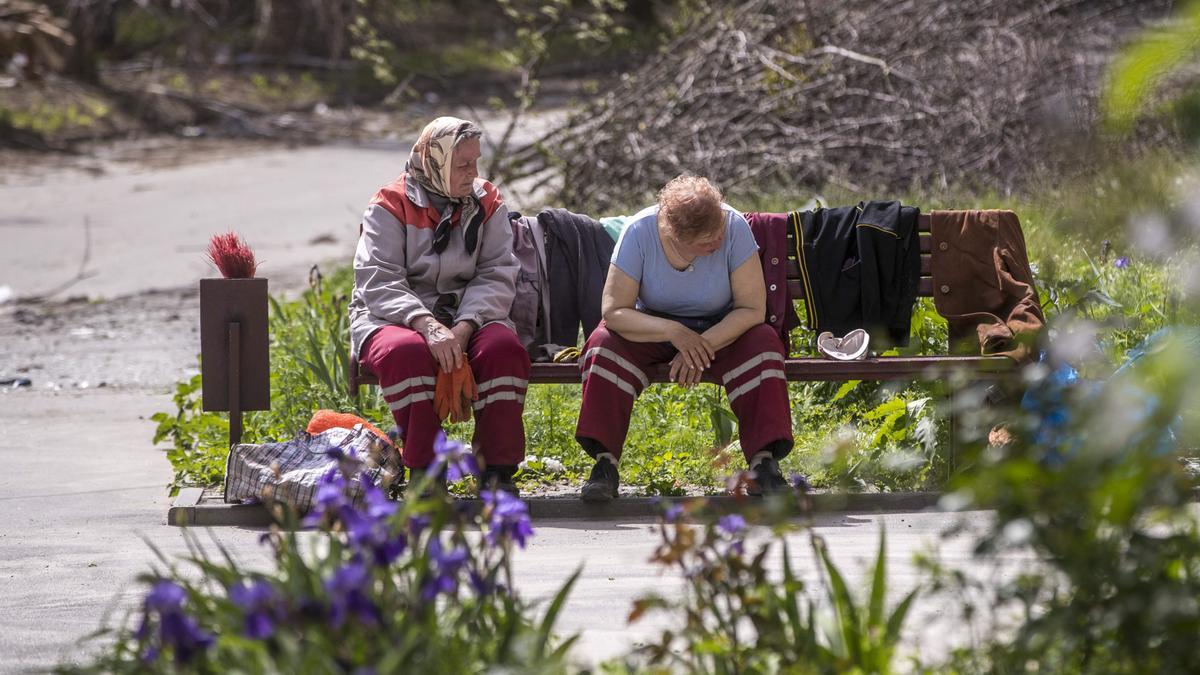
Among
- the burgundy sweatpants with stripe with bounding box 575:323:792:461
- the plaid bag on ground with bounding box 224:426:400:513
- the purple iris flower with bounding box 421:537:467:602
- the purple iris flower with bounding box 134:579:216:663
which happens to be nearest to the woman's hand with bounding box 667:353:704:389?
the burgundy sweatpants with stripe with bounding box 575:323:792:461

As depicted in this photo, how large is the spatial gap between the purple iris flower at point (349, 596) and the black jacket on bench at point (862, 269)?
3.67 meters

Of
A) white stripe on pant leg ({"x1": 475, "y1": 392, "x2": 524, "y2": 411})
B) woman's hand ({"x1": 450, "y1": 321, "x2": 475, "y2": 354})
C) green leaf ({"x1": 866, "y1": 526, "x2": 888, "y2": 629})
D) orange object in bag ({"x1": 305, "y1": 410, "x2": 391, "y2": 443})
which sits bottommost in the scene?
green leaf ({"x1": 866, "y1": 526, "x2": 888, "y2": 629})

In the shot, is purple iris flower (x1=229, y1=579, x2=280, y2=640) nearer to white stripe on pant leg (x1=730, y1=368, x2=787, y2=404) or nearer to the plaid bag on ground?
the plaid bag on ground

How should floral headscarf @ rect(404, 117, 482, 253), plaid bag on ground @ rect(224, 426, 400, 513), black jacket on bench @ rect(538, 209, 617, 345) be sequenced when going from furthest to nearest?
black jacket on bench @ rect(538, 209, 617, 345) < floral headscarf @ rect(404, 117, 482, 253) < plaid bag on ground @ rect(224, 426, 400, 513)

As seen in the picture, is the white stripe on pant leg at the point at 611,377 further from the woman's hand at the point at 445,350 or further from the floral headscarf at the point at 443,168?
the floral headscarf at the point at 443,168

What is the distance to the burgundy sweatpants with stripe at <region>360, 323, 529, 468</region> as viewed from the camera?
205 inches

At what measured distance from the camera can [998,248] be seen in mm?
5684

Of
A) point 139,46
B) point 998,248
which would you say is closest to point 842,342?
point 998,248

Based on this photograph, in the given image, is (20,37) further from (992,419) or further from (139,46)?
(992,419)

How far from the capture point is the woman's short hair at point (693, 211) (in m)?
5.18

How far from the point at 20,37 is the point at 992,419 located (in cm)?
1639

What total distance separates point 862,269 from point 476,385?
5.02 ft

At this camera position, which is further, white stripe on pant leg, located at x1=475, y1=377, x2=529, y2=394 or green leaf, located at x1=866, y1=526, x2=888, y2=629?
white stripe on pant leg, located at x1=475, y1=377, x2=529, y2=394

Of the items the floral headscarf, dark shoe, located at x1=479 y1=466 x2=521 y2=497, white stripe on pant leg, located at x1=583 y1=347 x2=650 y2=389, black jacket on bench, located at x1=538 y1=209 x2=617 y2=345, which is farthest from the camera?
black jacket on bench, located at x1=538 y1=209 x2=617 y2=345
